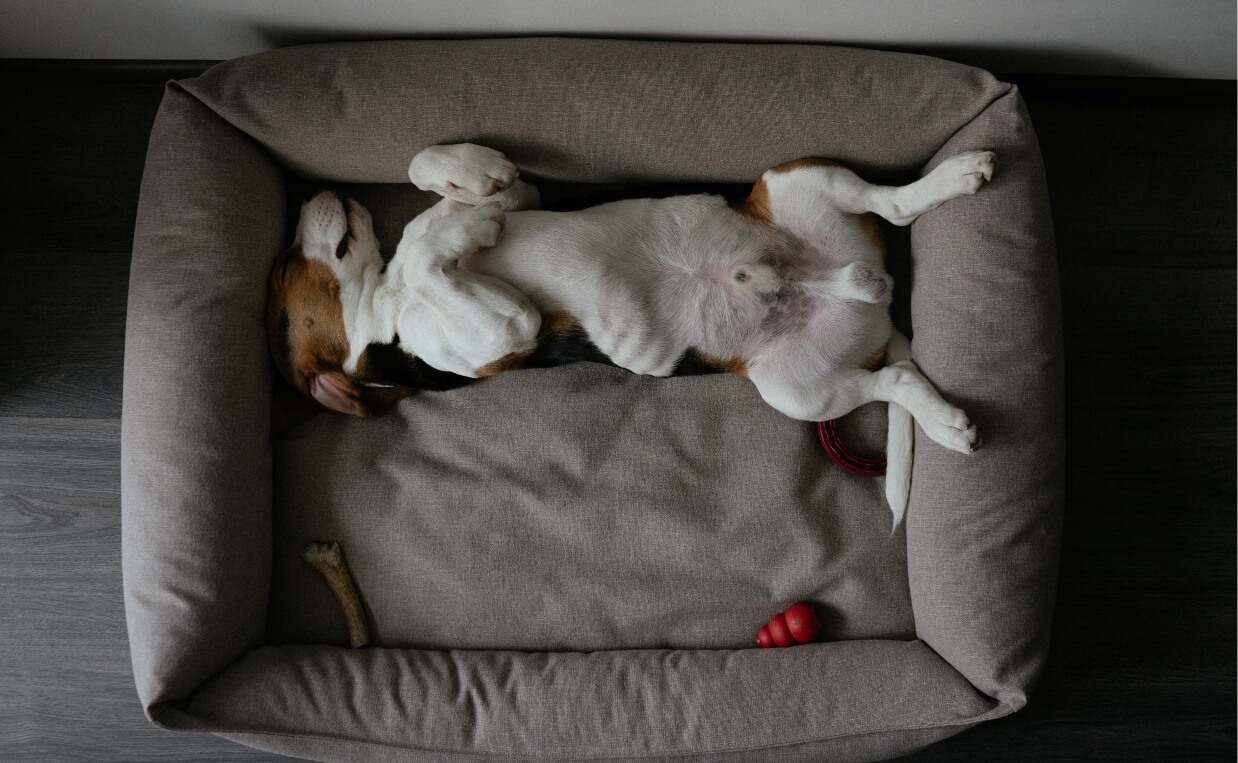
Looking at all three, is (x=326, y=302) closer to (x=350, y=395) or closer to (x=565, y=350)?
(x=350, y=395)

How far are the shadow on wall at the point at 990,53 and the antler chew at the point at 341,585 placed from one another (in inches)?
54.9

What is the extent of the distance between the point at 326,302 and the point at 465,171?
476mm

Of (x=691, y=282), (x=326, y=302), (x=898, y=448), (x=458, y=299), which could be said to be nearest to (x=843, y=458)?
(x=898, y=448)

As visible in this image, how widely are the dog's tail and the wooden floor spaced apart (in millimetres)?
678

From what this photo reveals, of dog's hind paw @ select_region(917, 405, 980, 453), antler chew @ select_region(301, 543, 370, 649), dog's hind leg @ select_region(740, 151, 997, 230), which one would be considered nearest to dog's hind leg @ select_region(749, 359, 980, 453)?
dog's hind paw @ select_region(917, 405, 980, 453)

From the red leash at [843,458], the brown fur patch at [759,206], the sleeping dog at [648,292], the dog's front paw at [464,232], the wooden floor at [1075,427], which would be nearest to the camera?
the dog's front paw at [464,232]

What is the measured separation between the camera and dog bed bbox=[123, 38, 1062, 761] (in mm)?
1913

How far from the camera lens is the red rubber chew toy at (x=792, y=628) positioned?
2.07 meters

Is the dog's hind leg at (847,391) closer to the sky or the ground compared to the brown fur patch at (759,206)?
closer to the ground

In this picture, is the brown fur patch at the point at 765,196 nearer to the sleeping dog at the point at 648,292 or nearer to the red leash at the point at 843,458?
the sleeping dog at the point at 648,292

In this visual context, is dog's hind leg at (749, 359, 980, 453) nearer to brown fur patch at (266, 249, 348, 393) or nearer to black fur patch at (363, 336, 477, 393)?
black fur patch at (363, 336, 477, 393)

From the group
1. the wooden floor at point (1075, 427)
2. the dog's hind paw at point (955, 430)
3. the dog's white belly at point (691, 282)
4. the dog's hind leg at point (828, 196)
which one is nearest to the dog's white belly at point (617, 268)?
the dog's white belly at point (691, 282)

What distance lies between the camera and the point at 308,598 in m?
2.18

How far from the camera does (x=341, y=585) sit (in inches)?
84.4
